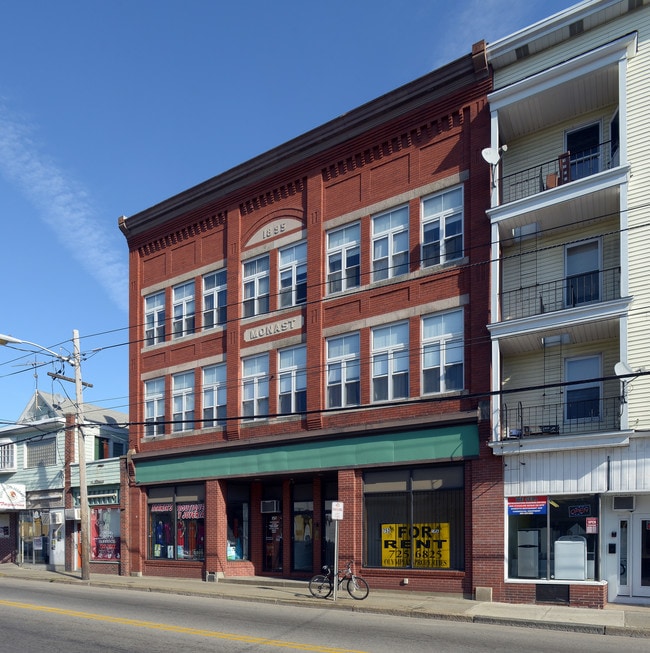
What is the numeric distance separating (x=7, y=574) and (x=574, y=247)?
1000 inches

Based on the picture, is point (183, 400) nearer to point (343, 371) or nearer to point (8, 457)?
point (343, 371)

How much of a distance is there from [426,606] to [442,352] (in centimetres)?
685

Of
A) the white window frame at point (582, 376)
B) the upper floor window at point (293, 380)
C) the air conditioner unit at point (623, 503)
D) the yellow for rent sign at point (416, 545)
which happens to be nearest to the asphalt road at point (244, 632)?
the yellow for rent sign at point (416, 545)

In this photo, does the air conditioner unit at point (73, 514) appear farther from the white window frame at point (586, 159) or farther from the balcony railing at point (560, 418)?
the white window frame at point (586, 159)

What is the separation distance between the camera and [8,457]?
38.5m

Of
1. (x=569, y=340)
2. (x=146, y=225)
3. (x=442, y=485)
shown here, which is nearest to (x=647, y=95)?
(x=569, y=340)

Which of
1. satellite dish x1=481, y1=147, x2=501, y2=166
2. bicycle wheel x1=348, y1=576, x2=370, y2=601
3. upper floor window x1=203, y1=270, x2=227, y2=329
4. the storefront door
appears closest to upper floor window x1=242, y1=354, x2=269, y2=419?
upper floor window x1=203, y1=270, x2=227, y2=329

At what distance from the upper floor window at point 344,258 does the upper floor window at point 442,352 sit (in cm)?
320

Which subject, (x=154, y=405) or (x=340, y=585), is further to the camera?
(x=154, y=405)

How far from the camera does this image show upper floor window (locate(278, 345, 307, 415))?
25531mm

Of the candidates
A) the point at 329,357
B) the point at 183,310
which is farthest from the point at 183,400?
the point at 329,357

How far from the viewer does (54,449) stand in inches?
1423

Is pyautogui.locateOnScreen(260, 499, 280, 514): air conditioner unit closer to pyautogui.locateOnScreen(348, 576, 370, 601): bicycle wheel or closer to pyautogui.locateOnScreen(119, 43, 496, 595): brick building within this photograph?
pyautogui.locateOnScreen(119, 43, 496, 595): brick building

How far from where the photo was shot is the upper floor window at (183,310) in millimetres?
30188
